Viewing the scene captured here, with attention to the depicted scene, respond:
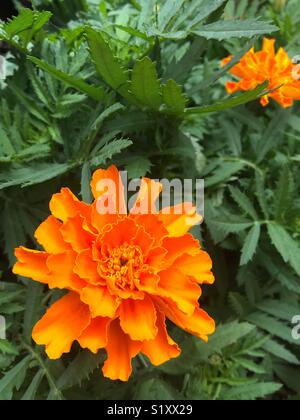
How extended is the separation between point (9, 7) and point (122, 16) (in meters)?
0.31

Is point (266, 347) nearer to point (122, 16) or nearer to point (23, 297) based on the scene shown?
point (23, 297)

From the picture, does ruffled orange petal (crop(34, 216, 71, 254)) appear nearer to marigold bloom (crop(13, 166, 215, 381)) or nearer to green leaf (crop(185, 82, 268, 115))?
marigold bloom (crop(13, 166, 215, 381))

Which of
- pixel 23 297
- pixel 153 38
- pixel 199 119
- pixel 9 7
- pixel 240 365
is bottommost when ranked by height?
pixel 240 365

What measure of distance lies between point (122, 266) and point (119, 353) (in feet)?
0.31

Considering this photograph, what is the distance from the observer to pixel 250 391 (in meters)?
0.78

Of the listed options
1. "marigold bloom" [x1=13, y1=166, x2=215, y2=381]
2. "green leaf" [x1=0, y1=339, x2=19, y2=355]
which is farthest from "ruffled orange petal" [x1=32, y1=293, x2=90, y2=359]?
"green leaf" [x1=0, y1=339, x2=19, y2=355]

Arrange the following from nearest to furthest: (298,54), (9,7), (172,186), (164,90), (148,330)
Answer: (148,330), (164,90), (172,186), (298,54), (9,7)

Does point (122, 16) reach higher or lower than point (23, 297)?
higher

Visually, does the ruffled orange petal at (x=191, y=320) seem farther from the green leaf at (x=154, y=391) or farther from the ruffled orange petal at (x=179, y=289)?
the green leaf at (x=154, y=391)

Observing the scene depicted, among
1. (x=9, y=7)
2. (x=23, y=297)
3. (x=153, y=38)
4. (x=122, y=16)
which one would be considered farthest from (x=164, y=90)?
(x=9, y=7)

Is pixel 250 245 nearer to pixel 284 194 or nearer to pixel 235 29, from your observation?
pixel 284 194

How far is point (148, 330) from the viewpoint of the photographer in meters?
0.57

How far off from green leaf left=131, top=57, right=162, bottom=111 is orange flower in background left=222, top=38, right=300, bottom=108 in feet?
0.63

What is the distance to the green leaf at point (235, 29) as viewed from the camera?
650mm
